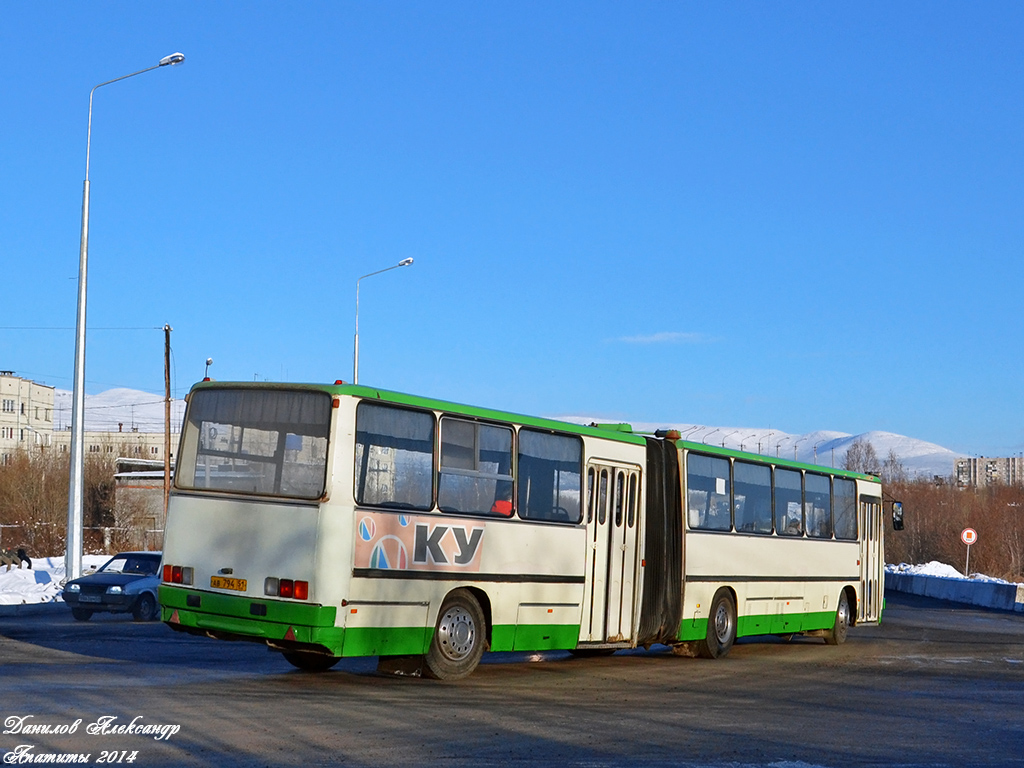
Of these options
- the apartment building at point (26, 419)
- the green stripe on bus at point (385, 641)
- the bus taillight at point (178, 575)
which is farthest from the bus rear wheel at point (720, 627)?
the apartment building at point (26, 419)

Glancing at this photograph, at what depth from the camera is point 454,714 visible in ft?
36.0

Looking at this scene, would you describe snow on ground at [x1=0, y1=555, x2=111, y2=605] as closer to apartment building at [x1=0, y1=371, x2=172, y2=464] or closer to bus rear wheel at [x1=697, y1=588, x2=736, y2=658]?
bus rear wheel at [x1=697, y1=588, x2=736, y2=658]

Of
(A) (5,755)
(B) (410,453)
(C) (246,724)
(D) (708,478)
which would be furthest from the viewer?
(D) (708,478)

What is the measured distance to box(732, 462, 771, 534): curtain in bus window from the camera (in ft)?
62.4

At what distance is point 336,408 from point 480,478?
2272 mm

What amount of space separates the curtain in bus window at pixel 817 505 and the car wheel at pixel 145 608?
12182 millimetres

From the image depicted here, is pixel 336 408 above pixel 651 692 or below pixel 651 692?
above

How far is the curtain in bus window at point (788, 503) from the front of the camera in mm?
20188

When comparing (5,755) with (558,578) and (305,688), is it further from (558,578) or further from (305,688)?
(558,578)

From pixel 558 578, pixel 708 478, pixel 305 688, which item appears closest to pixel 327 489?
pixel 305 688

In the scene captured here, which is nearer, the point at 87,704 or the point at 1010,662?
the point at 87,704

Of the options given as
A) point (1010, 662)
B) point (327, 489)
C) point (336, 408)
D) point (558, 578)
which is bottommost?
point (1010, 662)

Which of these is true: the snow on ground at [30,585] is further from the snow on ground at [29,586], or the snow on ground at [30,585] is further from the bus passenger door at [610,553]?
the bus passenger door at [610,553]

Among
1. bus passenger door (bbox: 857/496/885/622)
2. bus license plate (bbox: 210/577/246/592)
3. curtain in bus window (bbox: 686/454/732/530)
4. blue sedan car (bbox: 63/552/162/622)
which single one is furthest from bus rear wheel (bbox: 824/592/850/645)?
bus license plate (bbox: 210/577/246/592)
